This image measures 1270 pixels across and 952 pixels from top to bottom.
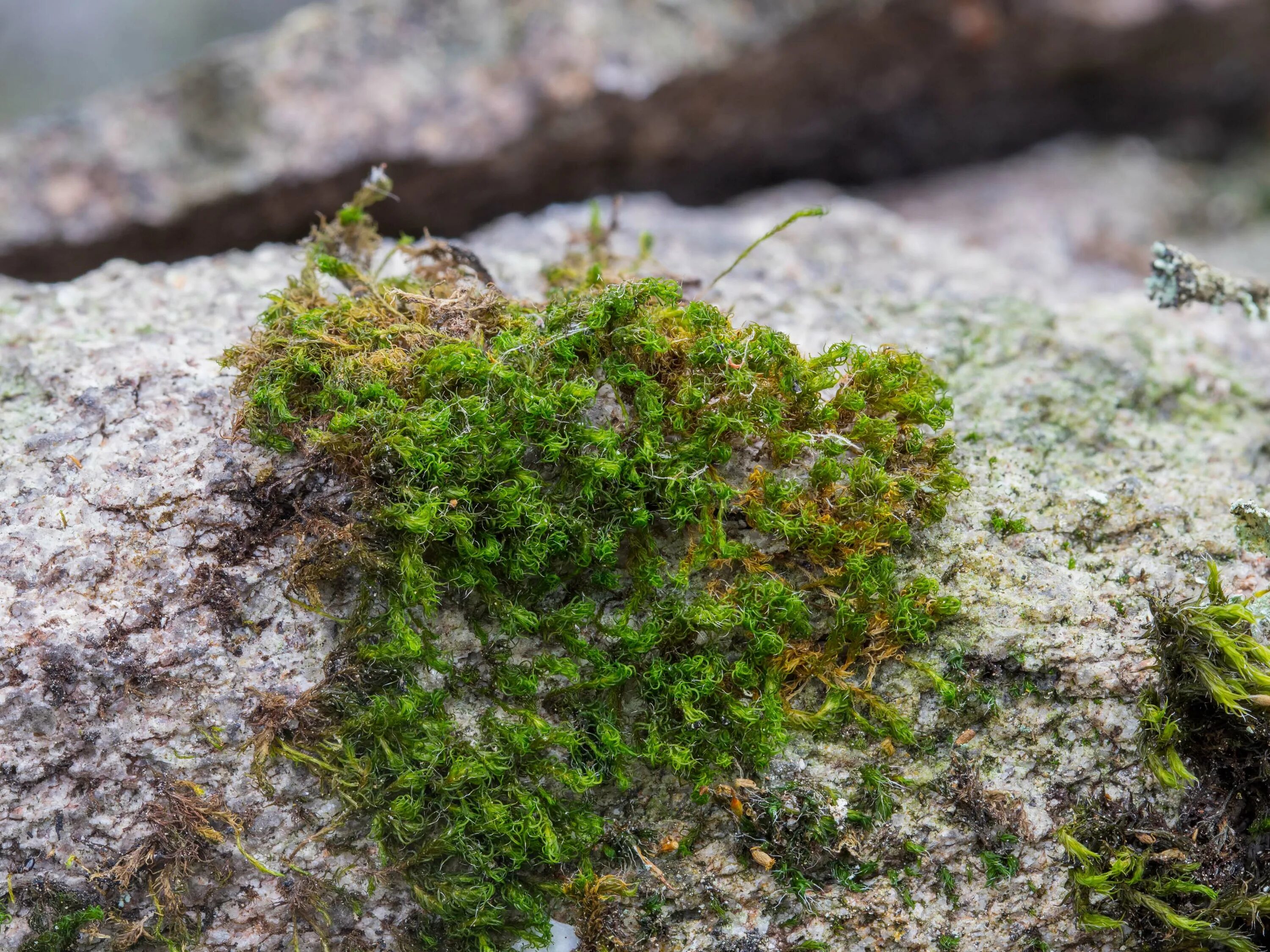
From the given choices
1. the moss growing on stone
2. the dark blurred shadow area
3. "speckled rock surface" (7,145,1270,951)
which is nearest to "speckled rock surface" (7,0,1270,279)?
"speckled rock surface" (7,145,1270,951)

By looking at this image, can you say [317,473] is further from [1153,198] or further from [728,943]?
[1153,198]

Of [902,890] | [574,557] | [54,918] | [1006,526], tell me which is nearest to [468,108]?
[574,557]

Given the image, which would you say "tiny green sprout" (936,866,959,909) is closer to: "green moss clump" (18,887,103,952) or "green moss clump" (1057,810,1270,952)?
"green moss clump" (1057,810,1270,952)

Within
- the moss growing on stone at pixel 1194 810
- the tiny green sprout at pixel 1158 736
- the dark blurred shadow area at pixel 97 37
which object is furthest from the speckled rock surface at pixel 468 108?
the dark blurred shadow area at pixel 97 37

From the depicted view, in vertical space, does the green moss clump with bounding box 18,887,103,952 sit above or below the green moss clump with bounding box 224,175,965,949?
below

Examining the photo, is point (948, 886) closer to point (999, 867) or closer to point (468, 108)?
point (999, 867)

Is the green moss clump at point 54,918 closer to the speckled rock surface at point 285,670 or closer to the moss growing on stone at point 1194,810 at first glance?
the speckled rock surface at point 285,670
